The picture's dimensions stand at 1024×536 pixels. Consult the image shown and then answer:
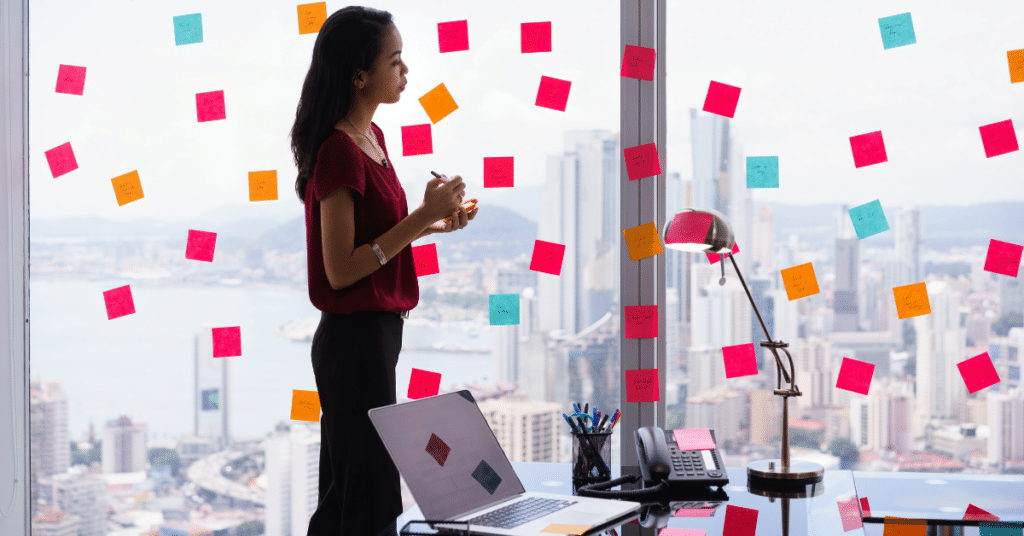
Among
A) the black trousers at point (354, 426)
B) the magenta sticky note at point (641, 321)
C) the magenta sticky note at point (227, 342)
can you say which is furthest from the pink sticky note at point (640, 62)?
the magenta sticky note at point (227, 342)

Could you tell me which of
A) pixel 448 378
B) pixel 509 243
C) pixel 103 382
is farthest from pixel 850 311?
pixel 103 382

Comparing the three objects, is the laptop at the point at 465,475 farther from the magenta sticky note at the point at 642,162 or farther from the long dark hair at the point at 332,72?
the magenta sticky note at the point at 642,162

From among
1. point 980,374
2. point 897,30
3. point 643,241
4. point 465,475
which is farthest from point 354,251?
point 980,374

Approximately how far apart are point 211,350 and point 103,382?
0.35m

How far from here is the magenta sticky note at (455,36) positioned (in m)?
2.22

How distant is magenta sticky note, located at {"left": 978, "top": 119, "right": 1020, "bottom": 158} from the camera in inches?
80.3

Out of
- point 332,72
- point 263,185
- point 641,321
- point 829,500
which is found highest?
point 332,72

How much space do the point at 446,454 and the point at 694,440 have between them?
579 mm

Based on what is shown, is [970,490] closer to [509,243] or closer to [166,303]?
[509,243]

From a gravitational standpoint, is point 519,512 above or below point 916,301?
below

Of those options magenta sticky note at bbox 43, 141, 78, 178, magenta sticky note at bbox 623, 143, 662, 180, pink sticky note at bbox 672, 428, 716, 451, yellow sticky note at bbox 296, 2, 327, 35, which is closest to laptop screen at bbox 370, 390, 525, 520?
pink sticky note at bbox 672, 428, 716, 451

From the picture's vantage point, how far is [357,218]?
1.40m

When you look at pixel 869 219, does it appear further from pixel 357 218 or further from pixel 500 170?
pixel 357 218

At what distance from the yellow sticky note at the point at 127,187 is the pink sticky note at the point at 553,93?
117 cm
